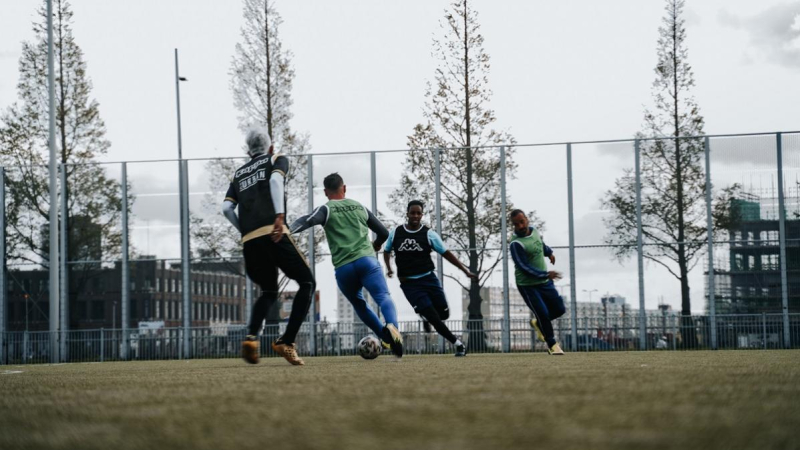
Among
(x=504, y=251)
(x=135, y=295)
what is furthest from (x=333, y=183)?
(x=135, y=295)

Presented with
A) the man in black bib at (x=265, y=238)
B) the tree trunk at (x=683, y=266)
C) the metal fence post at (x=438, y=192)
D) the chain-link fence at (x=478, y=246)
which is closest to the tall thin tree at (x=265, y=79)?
the chain-link fence at (x=478, y=246)

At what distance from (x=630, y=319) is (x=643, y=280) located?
108 centimetres

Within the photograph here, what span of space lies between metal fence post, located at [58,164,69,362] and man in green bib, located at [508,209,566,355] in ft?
53.6

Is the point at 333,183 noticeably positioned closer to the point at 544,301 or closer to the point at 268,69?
the point at 544,301

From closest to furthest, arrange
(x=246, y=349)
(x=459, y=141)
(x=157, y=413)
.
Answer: (x=157, y=413)
(x=246, y=349)
(x=459, y=141)

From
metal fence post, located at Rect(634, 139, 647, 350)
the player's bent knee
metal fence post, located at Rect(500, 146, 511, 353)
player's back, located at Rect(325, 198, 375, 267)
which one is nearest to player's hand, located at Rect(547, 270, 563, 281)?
the player's bent knee

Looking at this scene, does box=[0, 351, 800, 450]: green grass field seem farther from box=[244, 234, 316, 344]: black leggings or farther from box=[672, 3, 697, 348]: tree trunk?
box=[672, 3, 697, 348]: tree trunk

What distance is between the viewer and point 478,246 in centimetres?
2491

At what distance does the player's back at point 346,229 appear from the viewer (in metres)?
9.74

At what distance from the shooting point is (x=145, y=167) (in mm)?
26359

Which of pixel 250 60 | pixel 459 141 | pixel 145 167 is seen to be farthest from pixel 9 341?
pixel 459 141

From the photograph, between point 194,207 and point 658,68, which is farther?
point 658,68

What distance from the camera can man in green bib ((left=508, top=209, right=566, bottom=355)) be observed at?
12.1 metres

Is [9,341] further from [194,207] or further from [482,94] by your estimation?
[482,94]
